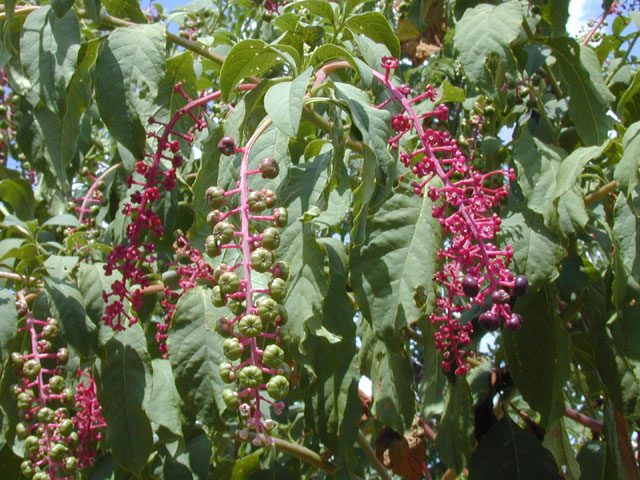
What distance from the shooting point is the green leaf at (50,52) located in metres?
1.46

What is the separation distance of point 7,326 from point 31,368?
0.13 metres

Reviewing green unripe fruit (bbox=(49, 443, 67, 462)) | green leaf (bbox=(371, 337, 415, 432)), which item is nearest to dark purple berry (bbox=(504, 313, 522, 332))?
green leaf (bbox=(371, 337, 415, 432))

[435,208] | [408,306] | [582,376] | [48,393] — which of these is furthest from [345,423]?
[582,376]

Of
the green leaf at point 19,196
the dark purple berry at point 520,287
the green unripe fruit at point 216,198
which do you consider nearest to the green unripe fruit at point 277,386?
the green unripe fruit at point 216,198

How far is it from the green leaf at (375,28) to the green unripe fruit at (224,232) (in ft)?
2.30

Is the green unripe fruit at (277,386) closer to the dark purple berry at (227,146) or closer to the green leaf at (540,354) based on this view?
the dark purple berry at (227,146)

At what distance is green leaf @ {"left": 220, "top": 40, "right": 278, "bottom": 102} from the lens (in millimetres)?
1383

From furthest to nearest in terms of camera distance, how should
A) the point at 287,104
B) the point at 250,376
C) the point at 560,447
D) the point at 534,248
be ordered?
1. the point at 560,447
2. the point at 534,248
3. the point at 287,104
4. the point at 250,376

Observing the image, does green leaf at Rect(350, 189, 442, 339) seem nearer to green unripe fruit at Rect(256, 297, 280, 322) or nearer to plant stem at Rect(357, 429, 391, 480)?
green unripe fruit at Rect(256, 297, 280, 322)

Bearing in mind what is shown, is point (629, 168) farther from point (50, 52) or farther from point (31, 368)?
point (31, 368)

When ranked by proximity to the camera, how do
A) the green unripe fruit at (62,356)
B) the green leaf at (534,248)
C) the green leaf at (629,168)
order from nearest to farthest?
the green leaf at (629,168), the green leaf at (534,248), the green unripe fruit at (62,356)

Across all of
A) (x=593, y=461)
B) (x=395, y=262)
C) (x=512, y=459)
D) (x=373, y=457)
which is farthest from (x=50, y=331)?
(x=593, y=461)

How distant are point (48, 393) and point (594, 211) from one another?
171 centimetres

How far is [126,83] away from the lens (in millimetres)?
1430
